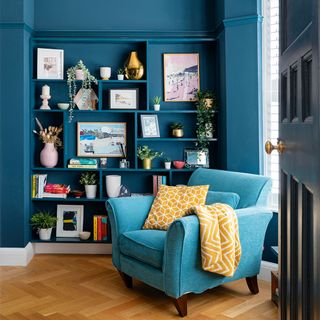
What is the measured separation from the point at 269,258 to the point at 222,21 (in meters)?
2.15

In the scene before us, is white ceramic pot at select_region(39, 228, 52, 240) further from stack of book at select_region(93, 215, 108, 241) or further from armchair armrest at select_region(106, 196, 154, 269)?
armchair armrest at select_region(106, 196, 154, 269)

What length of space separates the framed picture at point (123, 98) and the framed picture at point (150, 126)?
0.16 m

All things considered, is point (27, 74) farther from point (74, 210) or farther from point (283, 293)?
point (283, 293)

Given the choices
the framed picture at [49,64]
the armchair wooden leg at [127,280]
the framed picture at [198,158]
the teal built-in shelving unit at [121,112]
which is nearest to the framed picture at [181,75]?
the teal built-in shelving unit at [121,112]

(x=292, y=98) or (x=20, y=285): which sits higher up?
(x=292, y=98)

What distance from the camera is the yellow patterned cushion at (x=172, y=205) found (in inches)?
146

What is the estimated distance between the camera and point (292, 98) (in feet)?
4.73

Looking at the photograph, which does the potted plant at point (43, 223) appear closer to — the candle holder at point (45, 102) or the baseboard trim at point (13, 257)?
the baseboard trim at point (13, 257)

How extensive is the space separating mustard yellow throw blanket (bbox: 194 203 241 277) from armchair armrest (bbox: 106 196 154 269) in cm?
77

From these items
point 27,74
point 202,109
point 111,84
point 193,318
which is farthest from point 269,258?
point 27,74

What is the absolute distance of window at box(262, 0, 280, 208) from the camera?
13.4ft

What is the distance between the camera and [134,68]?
459cm

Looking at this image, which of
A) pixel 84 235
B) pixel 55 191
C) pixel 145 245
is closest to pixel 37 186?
pixel 55 191

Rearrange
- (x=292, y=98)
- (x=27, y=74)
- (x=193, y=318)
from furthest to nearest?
(x=27, y=74)
(x=193, y=318)
(x=292, y=98)
